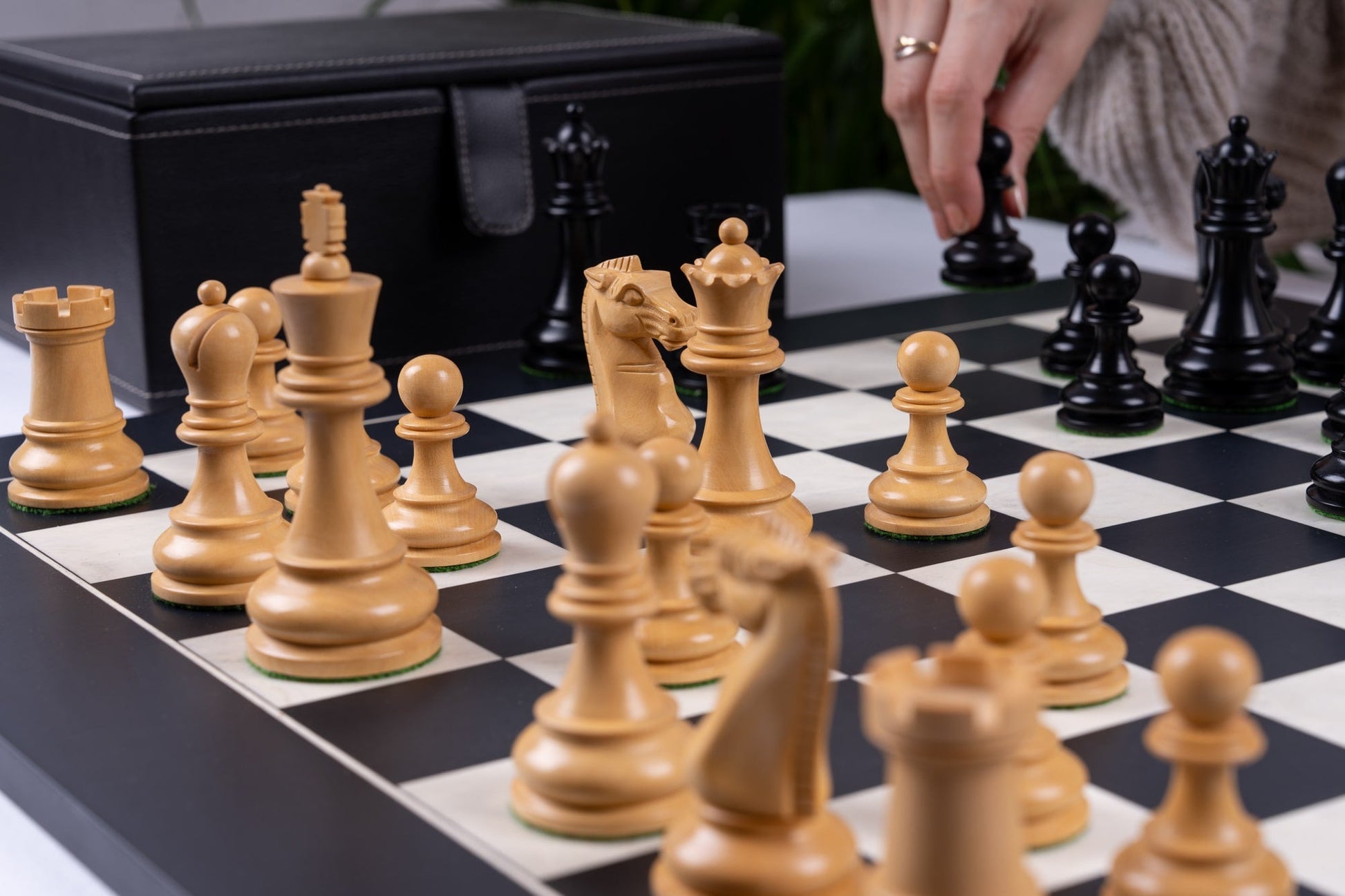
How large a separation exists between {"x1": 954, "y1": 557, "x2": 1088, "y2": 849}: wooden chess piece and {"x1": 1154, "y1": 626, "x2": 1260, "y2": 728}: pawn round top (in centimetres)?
11

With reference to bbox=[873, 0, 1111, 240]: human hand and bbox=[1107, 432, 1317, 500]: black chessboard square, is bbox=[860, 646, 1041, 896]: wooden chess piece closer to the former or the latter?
bbox=[1107, 432, 1317, 500]: black chessboard square

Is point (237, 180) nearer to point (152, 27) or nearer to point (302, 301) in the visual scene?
point (302, 301)

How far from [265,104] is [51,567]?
29.5 inches

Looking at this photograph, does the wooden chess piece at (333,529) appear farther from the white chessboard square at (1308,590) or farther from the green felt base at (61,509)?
the white chessboard square at (1308,590)

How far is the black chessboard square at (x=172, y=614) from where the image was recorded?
4.06 feet

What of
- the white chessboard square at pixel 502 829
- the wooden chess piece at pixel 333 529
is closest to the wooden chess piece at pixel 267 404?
the wooden chess piece at pixel 333 529

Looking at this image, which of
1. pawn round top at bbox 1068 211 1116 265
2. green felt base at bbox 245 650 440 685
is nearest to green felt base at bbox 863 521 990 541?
green felt base at bbox 245 650 440 685

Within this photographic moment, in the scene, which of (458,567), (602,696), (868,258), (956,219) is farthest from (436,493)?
(868,258)

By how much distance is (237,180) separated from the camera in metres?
1.93

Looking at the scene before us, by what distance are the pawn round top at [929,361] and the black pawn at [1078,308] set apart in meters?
0.45

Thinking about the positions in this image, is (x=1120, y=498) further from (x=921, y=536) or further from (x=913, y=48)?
(x=913, y=48)

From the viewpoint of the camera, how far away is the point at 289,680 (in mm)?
1138

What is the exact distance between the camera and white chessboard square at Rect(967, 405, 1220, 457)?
5.42 ft

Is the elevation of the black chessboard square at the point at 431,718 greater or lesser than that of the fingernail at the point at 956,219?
lesser
